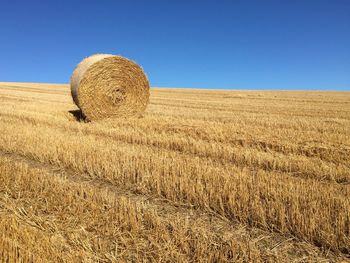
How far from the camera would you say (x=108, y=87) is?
1170 centimetres

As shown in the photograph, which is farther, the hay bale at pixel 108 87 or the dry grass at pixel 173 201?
the hay bale at pixel 108 87

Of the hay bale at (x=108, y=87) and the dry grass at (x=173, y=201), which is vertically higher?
the hay bale at (x=108, y=87)

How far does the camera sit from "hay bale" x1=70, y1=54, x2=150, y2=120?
11234mm

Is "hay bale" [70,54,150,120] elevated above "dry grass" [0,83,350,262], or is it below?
above

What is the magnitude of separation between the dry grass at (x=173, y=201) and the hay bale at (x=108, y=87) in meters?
3.74

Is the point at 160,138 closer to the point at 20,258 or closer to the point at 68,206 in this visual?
the point at 68,206

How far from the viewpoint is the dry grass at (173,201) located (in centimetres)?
311

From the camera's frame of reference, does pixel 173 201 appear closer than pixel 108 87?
Yes

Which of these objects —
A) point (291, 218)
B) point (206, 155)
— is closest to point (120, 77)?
point (206, 155)

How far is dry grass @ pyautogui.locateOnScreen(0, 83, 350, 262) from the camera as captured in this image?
3.11m

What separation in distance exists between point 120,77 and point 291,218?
30.2 feet

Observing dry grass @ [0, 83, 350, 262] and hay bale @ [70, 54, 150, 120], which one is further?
hay bale @ [70, 54, 150, 120]

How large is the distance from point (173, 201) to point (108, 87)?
7.93 meters

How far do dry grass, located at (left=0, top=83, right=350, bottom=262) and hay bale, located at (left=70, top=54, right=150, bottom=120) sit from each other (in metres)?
3.74
